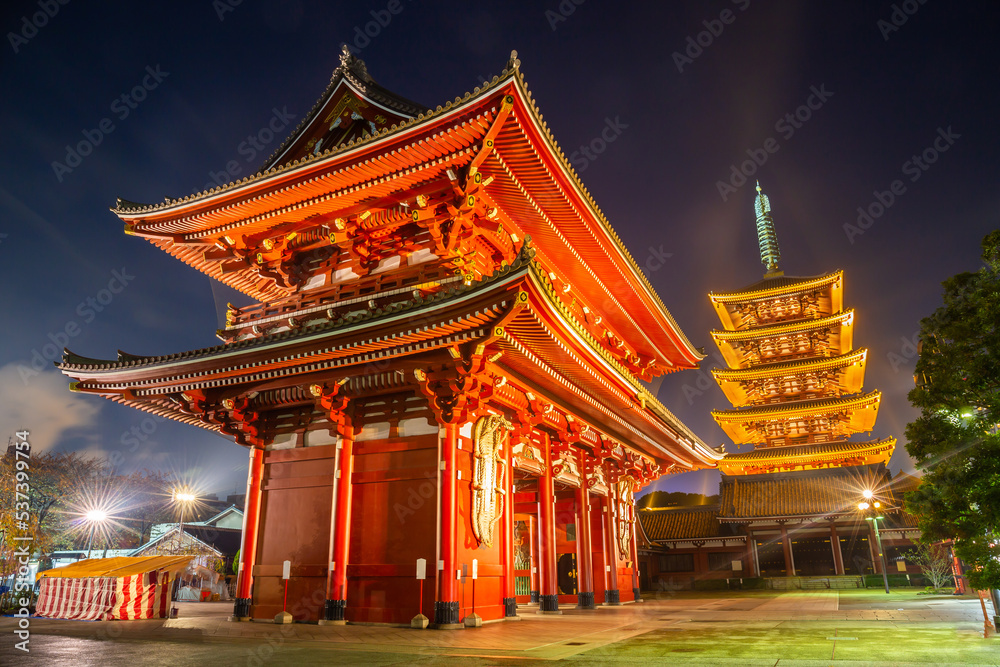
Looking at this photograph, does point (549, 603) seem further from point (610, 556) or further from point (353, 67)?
point (353, 67)

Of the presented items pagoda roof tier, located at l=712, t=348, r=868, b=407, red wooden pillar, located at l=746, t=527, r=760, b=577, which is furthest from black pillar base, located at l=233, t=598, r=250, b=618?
pagoda roof tier, located at l=712, t=348, r=868, b=407

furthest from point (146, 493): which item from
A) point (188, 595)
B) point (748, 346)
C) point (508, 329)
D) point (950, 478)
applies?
point (950, 478)

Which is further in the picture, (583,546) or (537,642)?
(583,546)

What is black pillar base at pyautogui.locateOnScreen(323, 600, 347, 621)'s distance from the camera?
527 inches

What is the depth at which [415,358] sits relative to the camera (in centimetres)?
1341

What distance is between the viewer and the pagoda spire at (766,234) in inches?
2178

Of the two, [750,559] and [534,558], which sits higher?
[534,558]

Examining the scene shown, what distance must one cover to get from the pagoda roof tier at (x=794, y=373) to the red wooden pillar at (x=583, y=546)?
2460cm

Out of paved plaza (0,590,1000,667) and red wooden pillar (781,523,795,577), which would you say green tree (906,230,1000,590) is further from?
red wooden pillar (781,523,795,577)

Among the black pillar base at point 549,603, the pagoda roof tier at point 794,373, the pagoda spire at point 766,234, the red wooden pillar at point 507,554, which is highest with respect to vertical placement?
the pagoda spire at point 766,234

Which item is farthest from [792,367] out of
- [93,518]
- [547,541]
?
[93,518]

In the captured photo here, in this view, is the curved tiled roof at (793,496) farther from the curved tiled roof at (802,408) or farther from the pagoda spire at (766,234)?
the pagoda spire at (766,234)

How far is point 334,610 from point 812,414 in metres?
37.4

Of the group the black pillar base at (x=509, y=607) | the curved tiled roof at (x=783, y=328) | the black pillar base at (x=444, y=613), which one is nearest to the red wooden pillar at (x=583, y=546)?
the black pillar base at (x=509, y=607)
